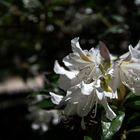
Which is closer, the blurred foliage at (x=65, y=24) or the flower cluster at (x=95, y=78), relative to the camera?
the flower cluster at (x=95, y=78)

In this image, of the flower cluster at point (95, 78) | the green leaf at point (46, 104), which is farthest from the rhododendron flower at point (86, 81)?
the green leaf at point (46, 104)

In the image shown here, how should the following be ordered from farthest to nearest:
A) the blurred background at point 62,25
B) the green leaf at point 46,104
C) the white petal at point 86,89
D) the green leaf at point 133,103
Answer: the blurred background at point 62,25 < the green leaf at point 46,104 < the green leaf at point 133,103 < the white petal at point 86,89

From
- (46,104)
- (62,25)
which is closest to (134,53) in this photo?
(46,104)

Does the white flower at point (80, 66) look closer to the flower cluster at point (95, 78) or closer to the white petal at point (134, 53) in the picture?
the flower cluster at point (95, 78)

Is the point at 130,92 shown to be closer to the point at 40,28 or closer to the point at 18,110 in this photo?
the point at 40,28

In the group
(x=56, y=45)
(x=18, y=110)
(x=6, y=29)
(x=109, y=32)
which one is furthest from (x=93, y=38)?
(x=18, y=110)

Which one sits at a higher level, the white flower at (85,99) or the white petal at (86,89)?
the white petal at (86,89)

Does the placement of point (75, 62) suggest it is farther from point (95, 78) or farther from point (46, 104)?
point (46, 104)
